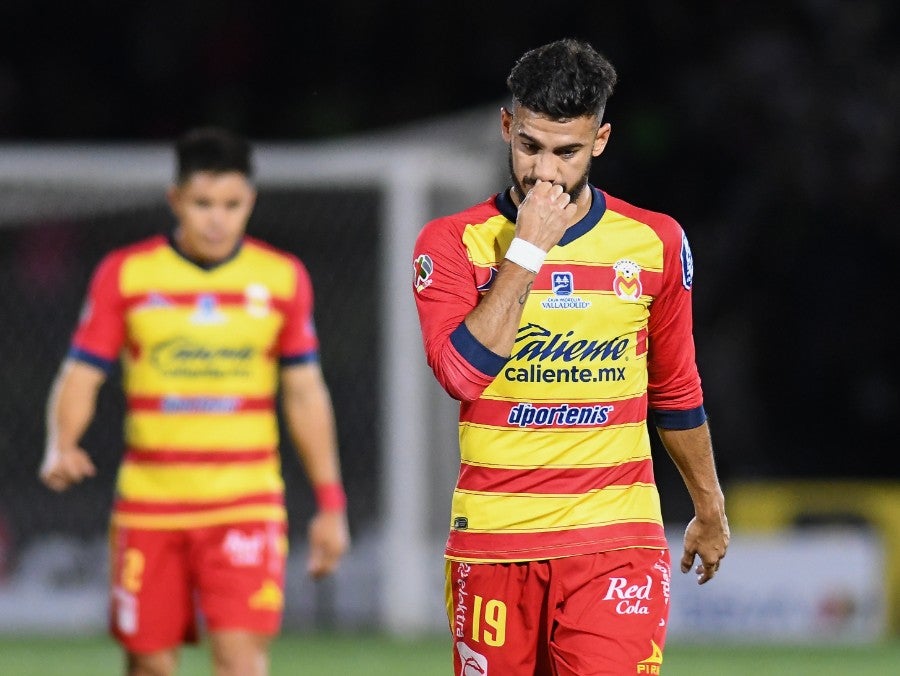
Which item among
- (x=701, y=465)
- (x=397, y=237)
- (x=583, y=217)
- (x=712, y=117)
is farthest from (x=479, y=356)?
(x=712, y=117)

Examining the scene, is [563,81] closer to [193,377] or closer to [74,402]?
[193,377]

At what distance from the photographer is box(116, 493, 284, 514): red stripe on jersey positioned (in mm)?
6051

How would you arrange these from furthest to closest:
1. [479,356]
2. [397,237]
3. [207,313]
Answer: [397,237] < [207,313] < [479,356]

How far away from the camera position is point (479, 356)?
3.79 meters

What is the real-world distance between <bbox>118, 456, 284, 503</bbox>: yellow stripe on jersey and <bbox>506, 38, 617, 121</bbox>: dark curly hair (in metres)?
2.44

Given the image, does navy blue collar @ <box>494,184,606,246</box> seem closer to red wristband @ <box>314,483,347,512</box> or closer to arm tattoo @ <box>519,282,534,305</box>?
arm tattoo @ <box>519,282,534,305</box>

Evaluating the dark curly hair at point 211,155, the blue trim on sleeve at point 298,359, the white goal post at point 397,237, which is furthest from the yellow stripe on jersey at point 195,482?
the white goal post at point 397,237

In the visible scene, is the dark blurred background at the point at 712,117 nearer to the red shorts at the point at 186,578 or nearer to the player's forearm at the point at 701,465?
the red shorts at the point at 186,578

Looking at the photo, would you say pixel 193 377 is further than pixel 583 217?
Yes

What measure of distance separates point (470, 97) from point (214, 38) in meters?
2.27

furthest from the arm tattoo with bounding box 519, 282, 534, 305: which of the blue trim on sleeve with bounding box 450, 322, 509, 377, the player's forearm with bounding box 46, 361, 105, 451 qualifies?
the player's forearm with bounding box 46, 361, 105, 451

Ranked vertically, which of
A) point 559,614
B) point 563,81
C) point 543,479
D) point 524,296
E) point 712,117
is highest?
point 712,117

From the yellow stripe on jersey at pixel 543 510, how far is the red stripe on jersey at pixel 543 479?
0.01m

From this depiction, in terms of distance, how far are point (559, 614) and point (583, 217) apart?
2.92 ft
